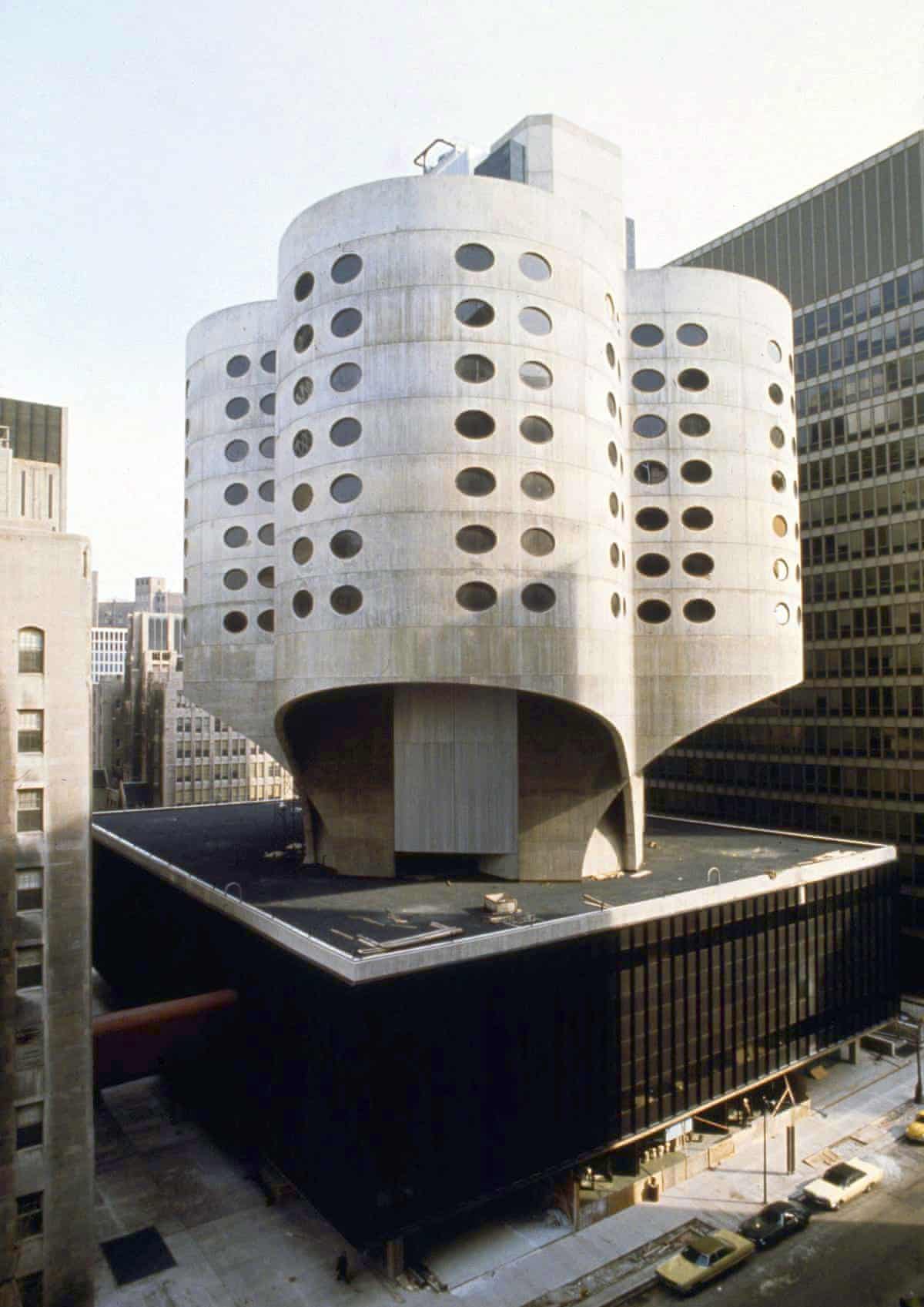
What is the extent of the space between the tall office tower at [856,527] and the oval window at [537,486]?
2963 cm

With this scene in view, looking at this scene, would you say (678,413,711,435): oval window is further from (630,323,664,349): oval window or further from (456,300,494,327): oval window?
(456,300,494,327): oval window

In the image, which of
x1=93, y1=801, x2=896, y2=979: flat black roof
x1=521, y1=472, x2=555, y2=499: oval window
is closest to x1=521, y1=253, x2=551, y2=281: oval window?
x1=521, y1=472, x2=555, y2=499: oval window

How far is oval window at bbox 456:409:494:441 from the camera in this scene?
36.4 metres

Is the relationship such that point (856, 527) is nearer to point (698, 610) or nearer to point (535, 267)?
point (698, 610)

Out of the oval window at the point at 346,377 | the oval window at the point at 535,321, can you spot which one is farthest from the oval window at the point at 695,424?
the oval window at the point at 346,377

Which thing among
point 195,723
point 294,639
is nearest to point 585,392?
point 294,639

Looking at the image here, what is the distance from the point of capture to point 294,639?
38.3 meters

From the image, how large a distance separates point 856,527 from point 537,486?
30943mm

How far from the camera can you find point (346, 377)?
37219mm

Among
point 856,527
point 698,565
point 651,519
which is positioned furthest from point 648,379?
point 856,527

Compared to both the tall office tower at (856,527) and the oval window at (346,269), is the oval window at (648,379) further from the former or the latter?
the tall office tower at (856,527)

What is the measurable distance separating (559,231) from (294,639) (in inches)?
783

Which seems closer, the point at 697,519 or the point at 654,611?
the point at 654,611

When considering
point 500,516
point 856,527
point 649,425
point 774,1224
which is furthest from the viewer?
point 856,527
